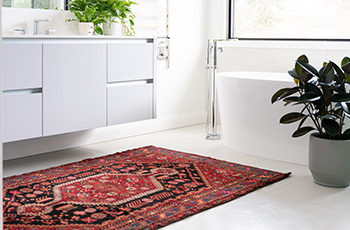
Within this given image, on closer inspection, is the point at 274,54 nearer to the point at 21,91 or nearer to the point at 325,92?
the point at 325,92

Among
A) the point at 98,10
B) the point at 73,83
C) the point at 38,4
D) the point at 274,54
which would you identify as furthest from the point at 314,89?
the point at 38,4

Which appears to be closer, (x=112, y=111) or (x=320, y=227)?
(x=320, y=227)

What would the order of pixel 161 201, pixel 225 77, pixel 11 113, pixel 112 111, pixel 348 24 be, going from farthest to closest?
pixel 348 24
pixel 225 77
pixel 112 111
pixel 11 113
pixel 161 201

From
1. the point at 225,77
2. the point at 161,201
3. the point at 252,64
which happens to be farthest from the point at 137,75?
the point at 252,64

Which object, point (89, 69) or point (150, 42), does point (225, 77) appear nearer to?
point (150, 42)

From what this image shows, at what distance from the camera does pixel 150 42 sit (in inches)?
160

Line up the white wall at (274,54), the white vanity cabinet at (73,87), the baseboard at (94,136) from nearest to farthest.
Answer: the white vanity cabinet at (73,87) → the baseboard at (94,136) → the white wall at (274,54)

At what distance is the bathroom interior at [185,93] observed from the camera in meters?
2.99

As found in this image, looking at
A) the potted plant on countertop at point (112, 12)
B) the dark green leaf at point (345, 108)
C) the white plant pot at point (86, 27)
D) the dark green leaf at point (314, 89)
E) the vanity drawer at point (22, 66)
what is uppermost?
the potted plant on countertop at point (112, 12)

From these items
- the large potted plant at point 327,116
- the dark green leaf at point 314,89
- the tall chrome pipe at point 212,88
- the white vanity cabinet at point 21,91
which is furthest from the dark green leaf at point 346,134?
the white vanity cabinet at point 21,91

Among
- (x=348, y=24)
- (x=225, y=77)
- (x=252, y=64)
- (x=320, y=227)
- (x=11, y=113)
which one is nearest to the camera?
(x=320, y=227)

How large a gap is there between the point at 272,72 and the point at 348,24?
2.76 feet

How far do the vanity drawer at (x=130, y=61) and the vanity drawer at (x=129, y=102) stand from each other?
0.07 m

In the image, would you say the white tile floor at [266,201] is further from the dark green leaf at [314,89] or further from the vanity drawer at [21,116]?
the dark green leaf at [314,89]
